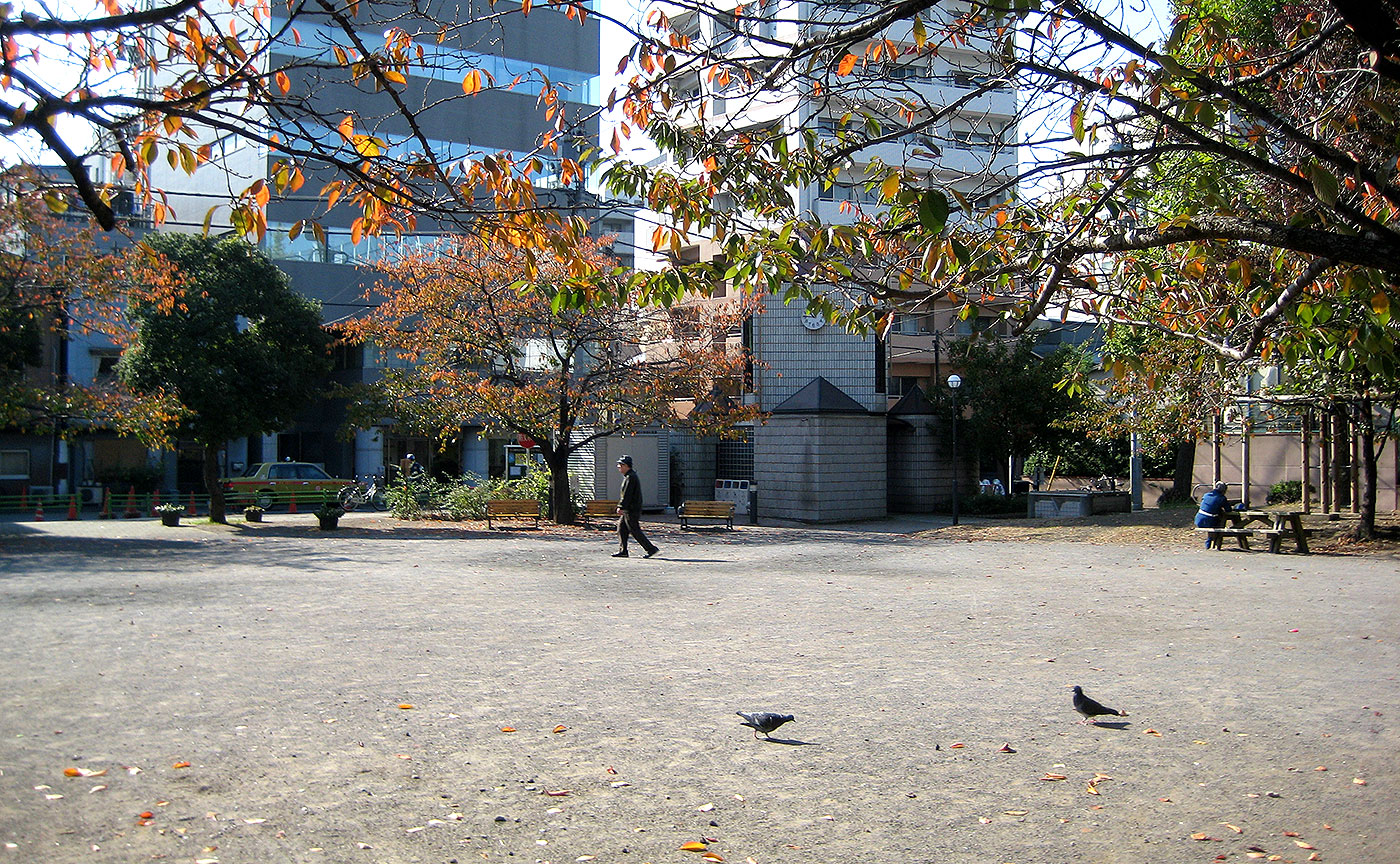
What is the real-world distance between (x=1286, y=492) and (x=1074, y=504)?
716 centimetres

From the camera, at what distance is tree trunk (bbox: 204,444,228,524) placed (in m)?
25.4

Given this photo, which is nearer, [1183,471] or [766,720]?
[766,720]

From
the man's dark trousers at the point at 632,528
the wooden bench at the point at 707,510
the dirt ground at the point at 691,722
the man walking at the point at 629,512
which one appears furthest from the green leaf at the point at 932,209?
the wooden bench at the point at 707,510

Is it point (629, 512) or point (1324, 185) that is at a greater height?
point (1324, 185)

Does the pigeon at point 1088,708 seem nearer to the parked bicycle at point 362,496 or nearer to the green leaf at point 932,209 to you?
the green leaf at point 932,209

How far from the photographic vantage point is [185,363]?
78.8 feet

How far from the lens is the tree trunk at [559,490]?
25.4 m

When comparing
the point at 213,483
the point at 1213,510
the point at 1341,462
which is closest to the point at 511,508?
the point at 213,483

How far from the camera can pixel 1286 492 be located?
28.8m

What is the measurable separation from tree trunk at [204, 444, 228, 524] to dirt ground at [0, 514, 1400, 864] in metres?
11.7

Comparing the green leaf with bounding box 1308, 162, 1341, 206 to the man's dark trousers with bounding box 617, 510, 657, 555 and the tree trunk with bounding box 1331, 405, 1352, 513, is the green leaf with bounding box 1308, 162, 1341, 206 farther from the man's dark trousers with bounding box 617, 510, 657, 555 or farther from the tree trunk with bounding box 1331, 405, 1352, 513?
the tree trunk with bounding box 1331, 405, 1352, 513

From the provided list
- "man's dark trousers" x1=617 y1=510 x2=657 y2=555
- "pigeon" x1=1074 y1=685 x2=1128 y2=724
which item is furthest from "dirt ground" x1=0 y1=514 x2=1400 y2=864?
"man's dark trousers" x1=617 y1=510 x2=657 y2=555

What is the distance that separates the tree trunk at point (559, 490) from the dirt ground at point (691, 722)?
11.3m

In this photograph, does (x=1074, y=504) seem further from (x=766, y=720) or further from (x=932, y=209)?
(x=932, y=209)
